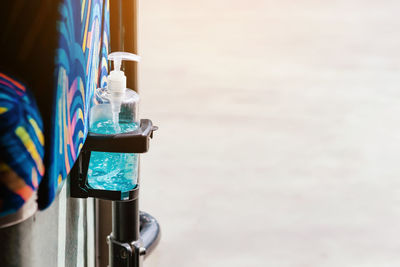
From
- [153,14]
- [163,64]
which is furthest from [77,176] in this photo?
[153,14]

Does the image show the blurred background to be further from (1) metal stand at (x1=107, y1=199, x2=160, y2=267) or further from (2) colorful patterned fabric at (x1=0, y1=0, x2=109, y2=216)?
(2) colorful patterned fabric at (x1=0, y1=0, x2=109, y2=216)

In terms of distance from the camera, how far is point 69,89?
48 cm

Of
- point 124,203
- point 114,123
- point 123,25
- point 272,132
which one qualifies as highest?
point 123,25

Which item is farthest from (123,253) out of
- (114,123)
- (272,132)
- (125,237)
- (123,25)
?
(272,132)

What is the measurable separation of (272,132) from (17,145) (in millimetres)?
2711

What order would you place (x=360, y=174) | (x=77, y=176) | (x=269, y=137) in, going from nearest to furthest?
(x=77, y=176) → (x=360, y=174) → (x=269, y=137)

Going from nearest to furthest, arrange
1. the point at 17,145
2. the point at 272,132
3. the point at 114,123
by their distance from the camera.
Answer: the point at 17,145
the point at 114,123
the point at 272,132

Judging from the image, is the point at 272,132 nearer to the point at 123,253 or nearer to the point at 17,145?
the point at 123,253

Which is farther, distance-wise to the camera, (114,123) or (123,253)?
(123,253)

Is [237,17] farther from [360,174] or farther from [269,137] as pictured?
[360,174]

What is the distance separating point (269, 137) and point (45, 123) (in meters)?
2.61

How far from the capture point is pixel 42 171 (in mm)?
419

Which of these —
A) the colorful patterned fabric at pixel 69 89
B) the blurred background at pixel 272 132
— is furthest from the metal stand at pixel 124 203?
the blurred background at pixel 272 132

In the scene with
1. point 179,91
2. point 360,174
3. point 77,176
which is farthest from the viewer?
point 179,91
